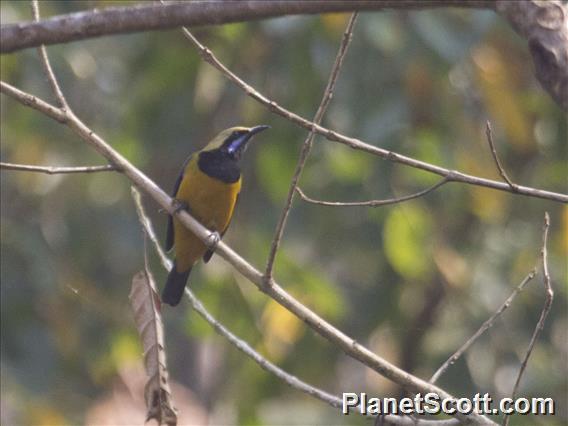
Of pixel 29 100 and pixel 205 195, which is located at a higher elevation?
pixel 205 195

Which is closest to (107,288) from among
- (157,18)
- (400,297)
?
(400,297)

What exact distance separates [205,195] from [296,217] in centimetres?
257

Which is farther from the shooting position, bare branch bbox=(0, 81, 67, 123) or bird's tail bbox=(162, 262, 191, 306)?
bird's tail bbox=(162, 262, 191, 306)

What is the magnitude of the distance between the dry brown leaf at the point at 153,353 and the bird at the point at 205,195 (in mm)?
2038

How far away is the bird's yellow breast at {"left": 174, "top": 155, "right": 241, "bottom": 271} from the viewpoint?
235 inches

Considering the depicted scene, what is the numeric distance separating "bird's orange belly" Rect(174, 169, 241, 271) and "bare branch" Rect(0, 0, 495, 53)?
2.63m

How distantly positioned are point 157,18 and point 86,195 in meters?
6.36

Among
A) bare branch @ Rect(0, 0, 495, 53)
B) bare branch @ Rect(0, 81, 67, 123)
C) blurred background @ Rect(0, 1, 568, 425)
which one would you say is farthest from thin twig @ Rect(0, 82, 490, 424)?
blurred background @ Rect(0, 1, 568, 425)

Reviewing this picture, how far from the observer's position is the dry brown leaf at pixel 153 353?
3.75m

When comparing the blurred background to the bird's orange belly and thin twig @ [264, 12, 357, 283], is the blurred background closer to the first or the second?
the bird's orange belly

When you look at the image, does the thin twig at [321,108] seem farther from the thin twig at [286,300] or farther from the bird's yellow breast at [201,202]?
the bird's yellow breast at [201,202]

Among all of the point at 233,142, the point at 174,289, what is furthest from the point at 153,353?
the point at 233,142

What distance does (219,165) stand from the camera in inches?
241

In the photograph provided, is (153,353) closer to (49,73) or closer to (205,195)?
(49,73)
